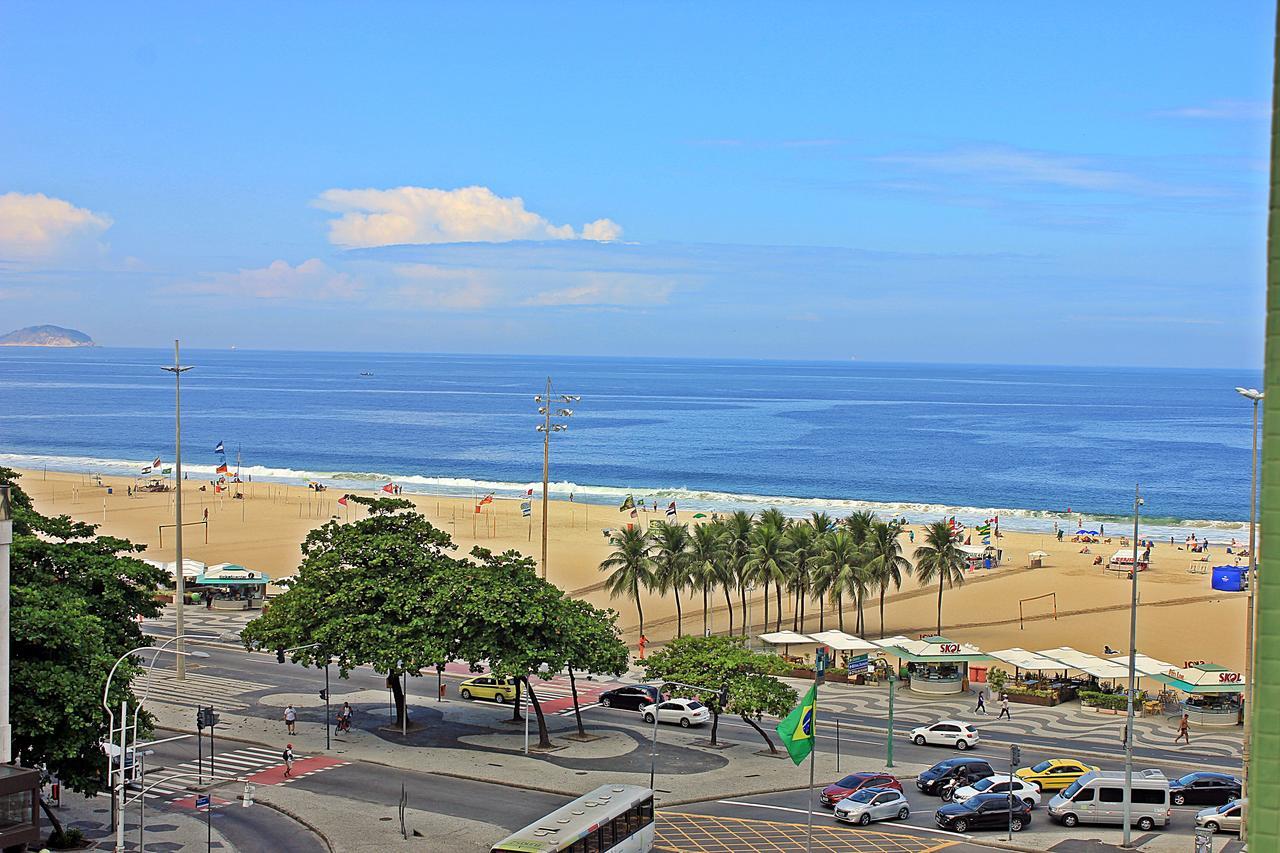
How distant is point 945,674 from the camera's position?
181 ft

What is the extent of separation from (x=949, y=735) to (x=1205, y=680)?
11.5 m

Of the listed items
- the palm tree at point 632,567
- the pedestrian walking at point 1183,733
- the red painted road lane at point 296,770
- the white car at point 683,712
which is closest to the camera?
the red painted road lane at point 296,770

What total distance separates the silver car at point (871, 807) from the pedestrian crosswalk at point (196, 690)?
79.0ft

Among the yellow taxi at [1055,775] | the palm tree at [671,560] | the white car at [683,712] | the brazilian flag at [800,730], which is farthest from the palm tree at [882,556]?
the brazilian flag at [800,730]

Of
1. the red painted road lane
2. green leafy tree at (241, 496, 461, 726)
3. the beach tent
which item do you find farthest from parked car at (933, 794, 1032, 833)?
the red painted road lane

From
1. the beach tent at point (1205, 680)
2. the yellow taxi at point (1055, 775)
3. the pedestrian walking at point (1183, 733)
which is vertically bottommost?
the pedestrian walking at point (1183, 733)

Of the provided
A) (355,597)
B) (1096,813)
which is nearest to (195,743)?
(355,597)

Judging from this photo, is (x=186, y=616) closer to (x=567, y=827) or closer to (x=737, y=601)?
(x=737, y=601)

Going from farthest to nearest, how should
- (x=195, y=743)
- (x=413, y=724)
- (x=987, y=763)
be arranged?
(x=413, y=724) < (x=195, y=743) < (x=987, y=763)

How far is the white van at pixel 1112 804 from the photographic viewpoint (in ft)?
120

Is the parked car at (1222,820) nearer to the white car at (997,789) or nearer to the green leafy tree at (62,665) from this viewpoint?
the white car at (997,789)

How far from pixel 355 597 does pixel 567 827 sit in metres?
16.9

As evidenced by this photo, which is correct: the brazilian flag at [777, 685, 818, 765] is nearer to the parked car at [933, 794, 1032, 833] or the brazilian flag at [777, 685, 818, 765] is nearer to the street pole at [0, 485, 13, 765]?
the parked car at [933, 794, 1032, 833]

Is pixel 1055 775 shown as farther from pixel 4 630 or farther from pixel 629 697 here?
pixel 4 630
